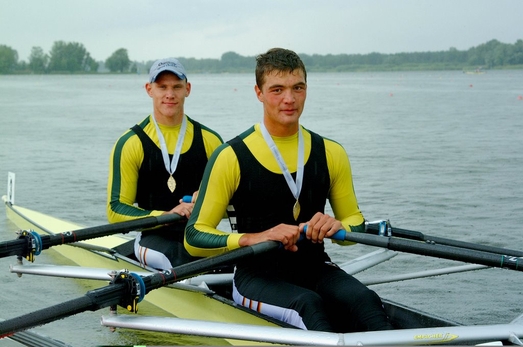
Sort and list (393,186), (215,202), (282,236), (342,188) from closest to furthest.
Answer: (282,236)
(215,202)
(342,188)
(393,186)

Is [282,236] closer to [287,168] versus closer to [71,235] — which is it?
[287,168]

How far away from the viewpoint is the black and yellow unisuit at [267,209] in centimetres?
455

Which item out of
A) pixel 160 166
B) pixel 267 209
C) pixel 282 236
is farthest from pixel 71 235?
pixel 282 236

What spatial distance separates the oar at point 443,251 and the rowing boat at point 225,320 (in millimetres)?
394

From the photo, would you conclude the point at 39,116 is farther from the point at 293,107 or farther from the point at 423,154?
the point at 293,107

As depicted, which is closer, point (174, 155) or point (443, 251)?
point (443, 251)

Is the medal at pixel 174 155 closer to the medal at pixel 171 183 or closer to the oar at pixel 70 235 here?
the medal at pixel 171 183

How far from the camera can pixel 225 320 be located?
5.17m

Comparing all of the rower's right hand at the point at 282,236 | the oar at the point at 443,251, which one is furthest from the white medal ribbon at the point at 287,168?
the oar at the point at 443,251

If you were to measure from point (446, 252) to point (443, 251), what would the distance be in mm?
21

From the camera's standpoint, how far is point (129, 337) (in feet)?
21.7

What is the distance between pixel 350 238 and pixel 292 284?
1.71 feet

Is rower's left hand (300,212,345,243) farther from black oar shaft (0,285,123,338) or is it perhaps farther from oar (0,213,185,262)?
oar (0,213,185,262)

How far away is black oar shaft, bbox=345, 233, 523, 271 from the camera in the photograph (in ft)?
15.1
